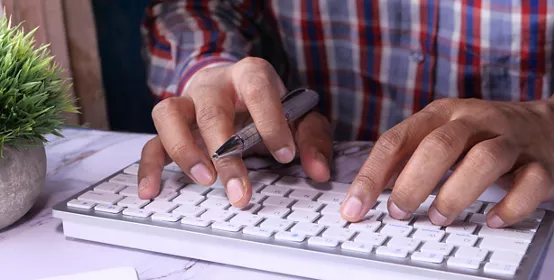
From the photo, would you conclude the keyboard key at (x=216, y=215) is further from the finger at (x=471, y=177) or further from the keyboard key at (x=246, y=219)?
the finger at (x=471, y=177)

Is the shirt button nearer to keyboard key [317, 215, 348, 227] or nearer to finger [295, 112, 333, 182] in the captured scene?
finger [295, 112, 333, 182]

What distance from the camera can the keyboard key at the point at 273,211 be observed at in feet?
1.89

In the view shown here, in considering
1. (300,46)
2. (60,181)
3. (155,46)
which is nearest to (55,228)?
(60,181)

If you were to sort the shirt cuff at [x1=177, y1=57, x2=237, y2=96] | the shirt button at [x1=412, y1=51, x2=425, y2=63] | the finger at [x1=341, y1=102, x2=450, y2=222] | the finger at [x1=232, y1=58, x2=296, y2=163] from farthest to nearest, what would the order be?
the shirt button at [x1=412, y1=51, x2=425, y2=63] < the shirt cuff at [x1=177, y1=57, x2=237, y2=96] < the finger at [x1=232, y1=58, x2=296, y2=163] < the finger at [x1=341, y1=102, x2=450, y2=222]

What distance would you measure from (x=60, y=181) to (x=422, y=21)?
0.62 meters

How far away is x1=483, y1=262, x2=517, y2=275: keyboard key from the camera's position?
464 mm

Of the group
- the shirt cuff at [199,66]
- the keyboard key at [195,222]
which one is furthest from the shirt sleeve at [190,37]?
the keyboard key at [195,222]

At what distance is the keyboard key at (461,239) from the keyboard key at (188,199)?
23 cm

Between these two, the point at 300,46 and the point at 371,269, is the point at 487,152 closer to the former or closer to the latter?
the point at 371,269

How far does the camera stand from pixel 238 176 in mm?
624

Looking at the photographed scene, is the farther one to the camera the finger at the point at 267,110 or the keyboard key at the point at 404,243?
the finger at the point at 267,110

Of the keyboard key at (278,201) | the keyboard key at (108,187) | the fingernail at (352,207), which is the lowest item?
the keyboard key at (278,201)

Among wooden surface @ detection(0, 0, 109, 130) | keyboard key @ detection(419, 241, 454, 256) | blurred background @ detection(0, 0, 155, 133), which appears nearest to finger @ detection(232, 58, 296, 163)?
keyboard key @ detection(419, 241, 454, 256)

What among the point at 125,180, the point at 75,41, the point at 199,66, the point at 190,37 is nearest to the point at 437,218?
the point at 125,180
